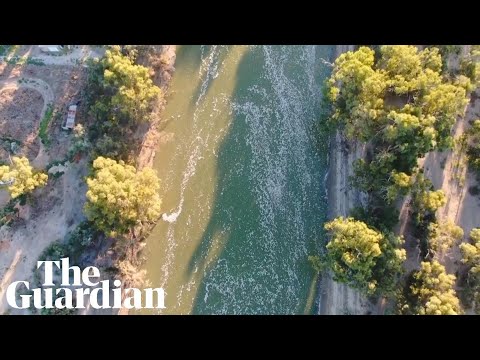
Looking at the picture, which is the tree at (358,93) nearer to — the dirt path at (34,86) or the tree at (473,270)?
the tree at (473,270)

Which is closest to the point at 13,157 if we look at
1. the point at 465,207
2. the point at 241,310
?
the point at 241,310

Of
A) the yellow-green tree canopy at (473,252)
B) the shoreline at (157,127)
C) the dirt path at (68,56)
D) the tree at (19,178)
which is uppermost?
the dirt path at (68,56)

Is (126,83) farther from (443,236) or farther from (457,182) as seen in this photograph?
(457,182)

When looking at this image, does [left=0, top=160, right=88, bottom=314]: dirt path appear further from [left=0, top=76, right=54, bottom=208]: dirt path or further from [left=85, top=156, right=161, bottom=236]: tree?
[left=0, top=76, right=54, bottom=208]: dirt path

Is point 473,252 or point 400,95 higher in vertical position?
point 400,95

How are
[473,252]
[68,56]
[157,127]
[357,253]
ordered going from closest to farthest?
1. [357,253]
2. [473,252]
3. [157,127]
4. [68,56]

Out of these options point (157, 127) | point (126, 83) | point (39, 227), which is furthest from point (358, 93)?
point (39, 227)

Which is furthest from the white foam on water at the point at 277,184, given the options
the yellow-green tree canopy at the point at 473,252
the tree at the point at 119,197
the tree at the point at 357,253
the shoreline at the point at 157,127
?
the yellow-green tree canopy at the point at 473,252

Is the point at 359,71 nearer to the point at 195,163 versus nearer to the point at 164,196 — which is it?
the point at 195,163
